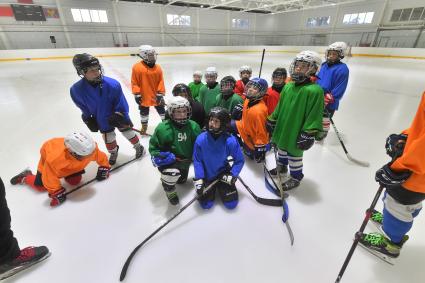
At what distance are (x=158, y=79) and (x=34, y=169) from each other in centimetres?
188

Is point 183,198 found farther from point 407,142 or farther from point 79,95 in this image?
point 407,142

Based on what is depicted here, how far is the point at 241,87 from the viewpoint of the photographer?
3.18 metres

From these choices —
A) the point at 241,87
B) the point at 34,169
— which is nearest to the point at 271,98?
the point at 241,87

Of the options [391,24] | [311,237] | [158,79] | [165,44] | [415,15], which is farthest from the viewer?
[165,44]

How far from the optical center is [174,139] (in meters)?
1.80

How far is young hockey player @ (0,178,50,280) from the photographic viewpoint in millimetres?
1096

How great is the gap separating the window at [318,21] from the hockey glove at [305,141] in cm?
2144

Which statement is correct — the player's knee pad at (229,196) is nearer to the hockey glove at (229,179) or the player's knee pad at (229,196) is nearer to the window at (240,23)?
the hockey glove at (229,179)

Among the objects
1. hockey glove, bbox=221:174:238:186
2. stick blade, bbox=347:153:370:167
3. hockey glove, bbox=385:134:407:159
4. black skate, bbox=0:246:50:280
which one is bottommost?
stick blade, bbox=347:153:370:167

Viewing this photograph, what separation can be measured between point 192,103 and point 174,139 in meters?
0.69

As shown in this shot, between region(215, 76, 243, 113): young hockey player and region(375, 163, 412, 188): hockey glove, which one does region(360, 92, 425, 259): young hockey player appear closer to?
region(375, 163, 412, 188): hockey glove

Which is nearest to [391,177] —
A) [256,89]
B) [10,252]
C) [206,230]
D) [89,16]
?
[206,230]

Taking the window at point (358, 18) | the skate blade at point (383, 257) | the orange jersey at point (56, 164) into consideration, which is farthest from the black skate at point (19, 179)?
the window at point (358, 18)

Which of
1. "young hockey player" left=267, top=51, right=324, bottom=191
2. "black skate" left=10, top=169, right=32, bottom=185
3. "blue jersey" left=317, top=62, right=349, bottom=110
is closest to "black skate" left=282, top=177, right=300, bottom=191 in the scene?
"young hockey player" left=267, top=51, right=324, bottom=191
